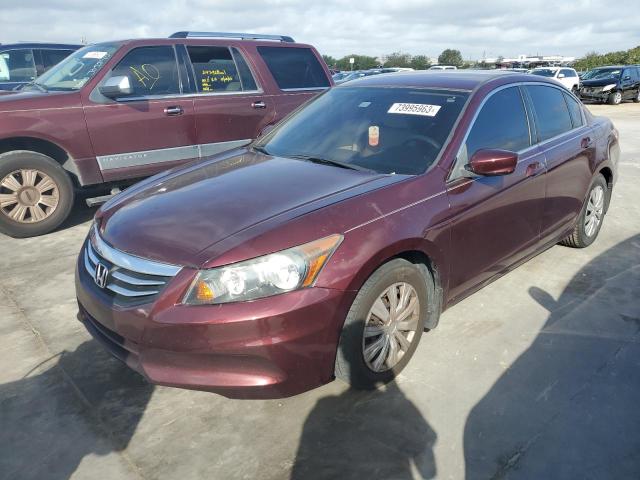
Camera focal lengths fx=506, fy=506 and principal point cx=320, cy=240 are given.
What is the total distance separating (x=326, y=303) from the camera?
232 centimetres

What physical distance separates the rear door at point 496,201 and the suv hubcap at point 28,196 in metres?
4.13

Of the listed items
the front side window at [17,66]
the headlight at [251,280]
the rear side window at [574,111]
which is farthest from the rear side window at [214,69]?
the front side window at [17,66]

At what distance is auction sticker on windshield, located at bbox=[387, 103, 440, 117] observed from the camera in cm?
327

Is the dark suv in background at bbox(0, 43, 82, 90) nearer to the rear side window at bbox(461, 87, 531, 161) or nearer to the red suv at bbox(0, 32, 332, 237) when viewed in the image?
the red suv at bbox(0, 32, 332, 237)

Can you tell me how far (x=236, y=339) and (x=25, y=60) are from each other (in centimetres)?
952

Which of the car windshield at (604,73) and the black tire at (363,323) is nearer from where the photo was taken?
the black tire at (363,323)

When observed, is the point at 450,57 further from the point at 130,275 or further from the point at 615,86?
the point at 130,275

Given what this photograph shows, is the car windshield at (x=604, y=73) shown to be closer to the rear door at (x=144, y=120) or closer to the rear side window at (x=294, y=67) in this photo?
the rear side window at (x=294, y=67)

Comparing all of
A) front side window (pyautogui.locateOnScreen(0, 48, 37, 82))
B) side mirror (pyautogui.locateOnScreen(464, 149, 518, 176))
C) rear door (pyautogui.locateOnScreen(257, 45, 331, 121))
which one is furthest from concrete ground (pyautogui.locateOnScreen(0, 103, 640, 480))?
front side window (pyautogui.locateOnScreen(0, 48, 37, 82))

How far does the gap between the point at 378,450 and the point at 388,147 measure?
5.88 ft

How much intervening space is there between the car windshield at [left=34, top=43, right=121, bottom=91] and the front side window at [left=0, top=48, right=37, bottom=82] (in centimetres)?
425

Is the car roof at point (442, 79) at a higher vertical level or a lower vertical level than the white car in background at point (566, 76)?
higher

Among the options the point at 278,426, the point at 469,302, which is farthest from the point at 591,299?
the point at 278,426

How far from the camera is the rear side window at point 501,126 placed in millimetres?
3211
